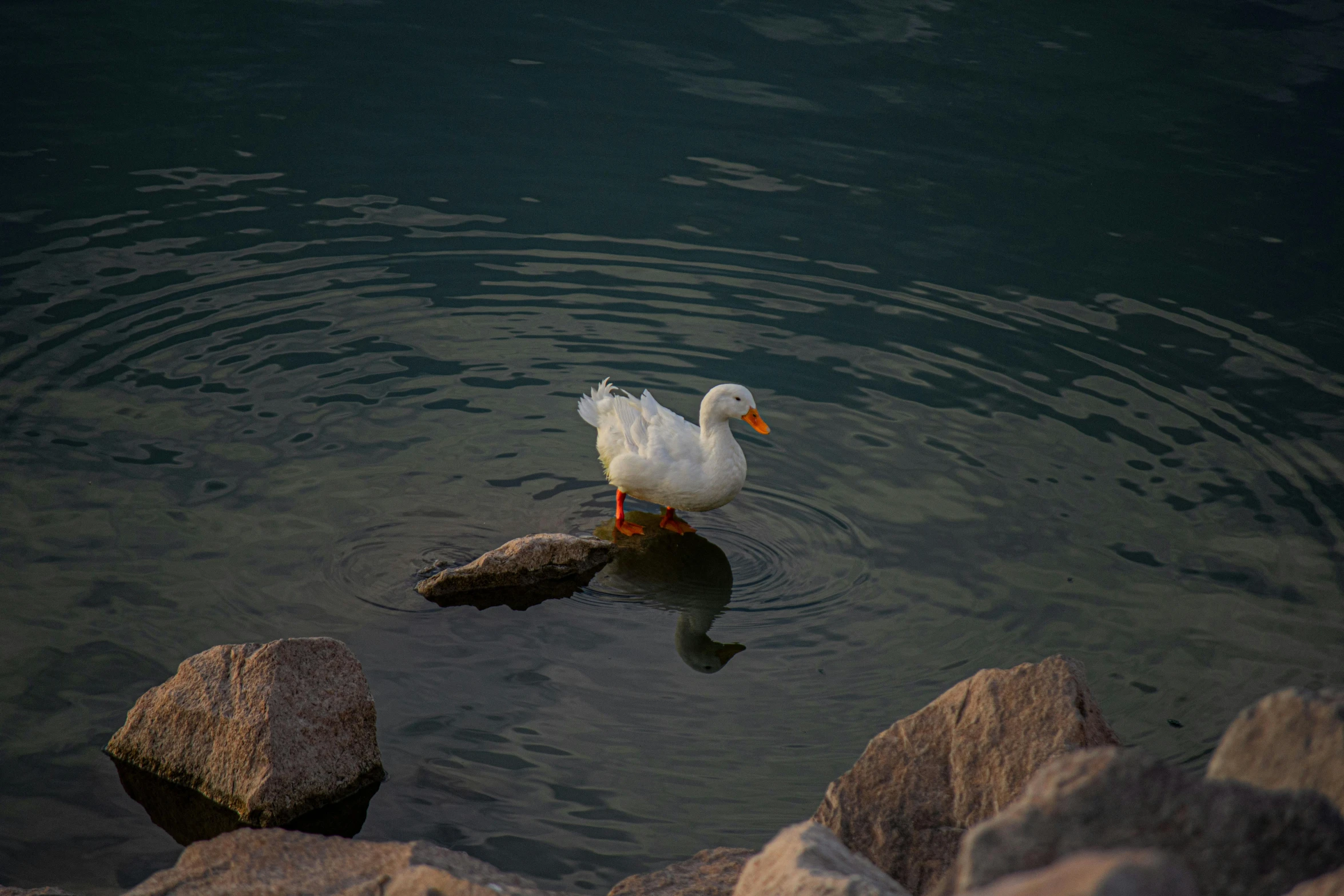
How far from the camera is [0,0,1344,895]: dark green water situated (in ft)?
20.3

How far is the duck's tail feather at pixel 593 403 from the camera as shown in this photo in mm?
8117

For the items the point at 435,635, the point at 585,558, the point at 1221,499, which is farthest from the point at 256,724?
the point at 1221,499

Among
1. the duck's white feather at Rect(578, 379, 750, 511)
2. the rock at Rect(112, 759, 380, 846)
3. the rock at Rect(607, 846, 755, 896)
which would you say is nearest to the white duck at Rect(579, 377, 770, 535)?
the duck's white feather at Rect(578, 379, 750, 511)

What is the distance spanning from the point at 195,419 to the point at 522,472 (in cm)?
235

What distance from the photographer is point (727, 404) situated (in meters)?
7.66

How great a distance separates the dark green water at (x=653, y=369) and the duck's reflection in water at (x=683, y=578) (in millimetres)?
52

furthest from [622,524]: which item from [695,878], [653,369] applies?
[695,878]

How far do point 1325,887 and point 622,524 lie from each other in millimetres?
5539

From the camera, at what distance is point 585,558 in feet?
23.9

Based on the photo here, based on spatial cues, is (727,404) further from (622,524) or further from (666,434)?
(622,524)

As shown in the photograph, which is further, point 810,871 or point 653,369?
point 653,369

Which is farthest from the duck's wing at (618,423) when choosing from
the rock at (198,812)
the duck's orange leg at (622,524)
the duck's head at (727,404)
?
the rock at (198,812)

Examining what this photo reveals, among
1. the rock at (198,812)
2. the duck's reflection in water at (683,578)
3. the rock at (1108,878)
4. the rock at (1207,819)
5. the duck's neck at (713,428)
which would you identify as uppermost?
the rock at (1108,878)

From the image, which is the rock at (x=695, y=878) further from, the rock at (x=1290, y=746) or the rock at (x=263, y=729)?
the rock at (x=1290, y=746)
